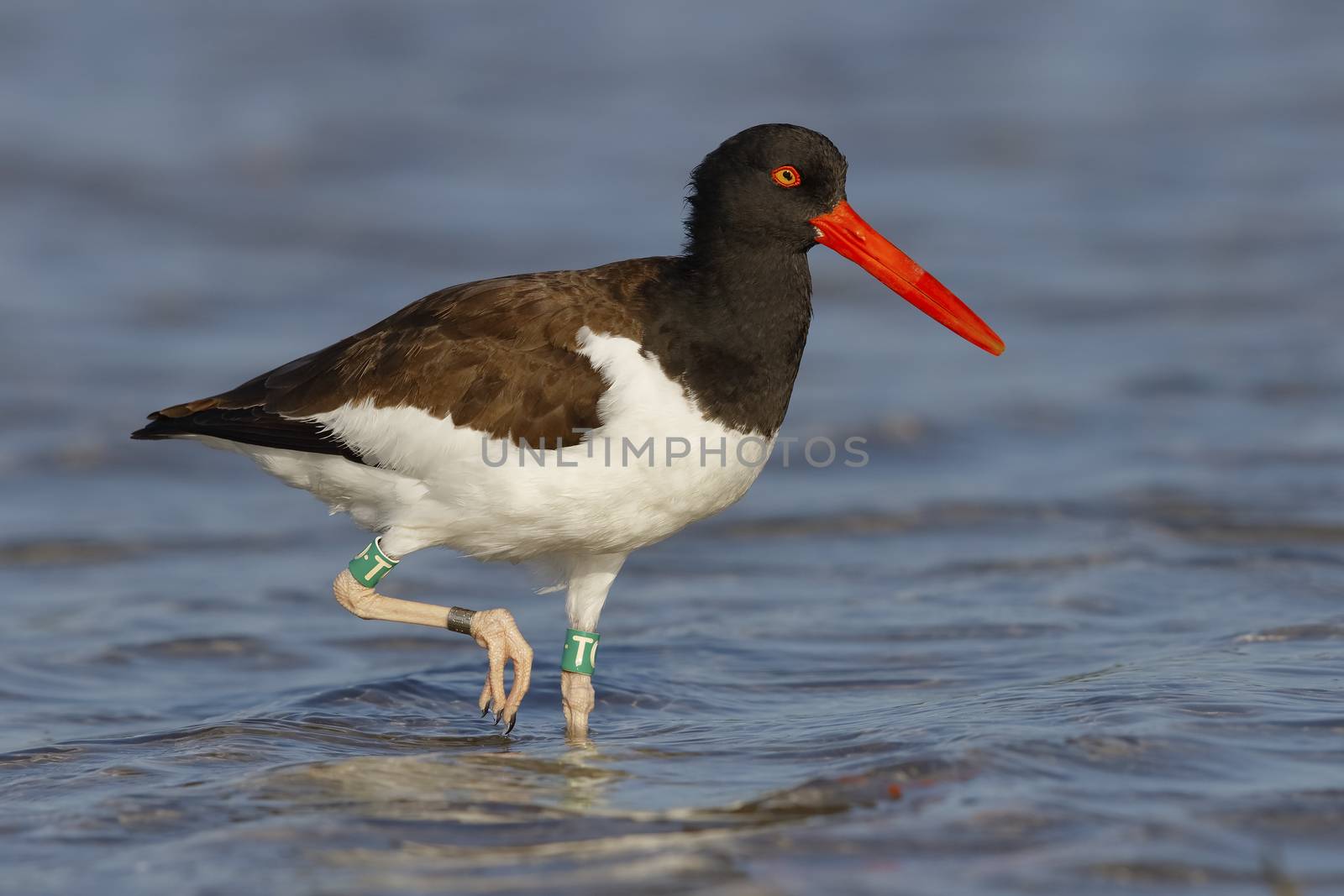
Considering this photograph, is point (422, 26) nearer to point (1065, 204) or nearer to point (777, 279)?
point (1065, 204)

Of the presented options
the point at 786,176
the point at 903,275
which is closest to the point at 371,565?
the point at 786,176

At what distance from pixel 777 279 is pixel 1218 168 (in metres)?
12.6

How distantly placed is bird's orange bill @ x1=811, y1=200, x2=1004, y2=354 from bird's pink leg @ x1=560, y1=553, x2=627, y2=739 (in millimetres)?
1298

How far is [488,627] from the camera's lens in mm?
5207

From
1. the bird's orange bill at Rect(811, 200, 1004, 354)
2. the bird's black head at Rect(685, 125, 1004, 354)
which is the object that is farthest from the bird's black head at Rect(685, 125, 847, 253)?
the bird's orange bill at Rect(811, 200, 1004, 354)

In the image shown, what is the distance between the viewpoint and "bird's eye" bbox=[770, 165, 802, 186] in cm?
502

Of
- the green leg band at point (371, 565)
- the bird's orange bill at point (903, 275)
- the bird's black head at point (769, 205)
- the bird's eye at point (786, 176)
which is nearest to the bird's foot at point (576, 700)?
the green leg band at point (371, 565)

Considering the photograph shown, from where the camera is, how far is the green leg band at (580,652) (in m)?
5.39

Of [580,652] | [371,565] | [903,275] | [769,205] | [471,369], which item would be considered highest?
[769,205]

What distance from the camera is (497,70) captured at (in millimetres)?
18484

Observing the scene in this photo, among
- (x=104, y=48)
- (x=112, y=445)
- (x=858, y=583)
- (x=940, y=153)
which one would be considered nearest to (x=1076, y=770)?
(x=858, y=583)

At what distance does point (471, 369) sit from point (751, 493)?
4254 millimetres

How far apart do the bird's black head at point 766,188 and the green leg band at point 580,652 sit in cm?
140

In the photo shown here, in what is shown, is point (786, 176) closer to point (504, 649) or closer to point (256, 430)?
point (504, 649)
